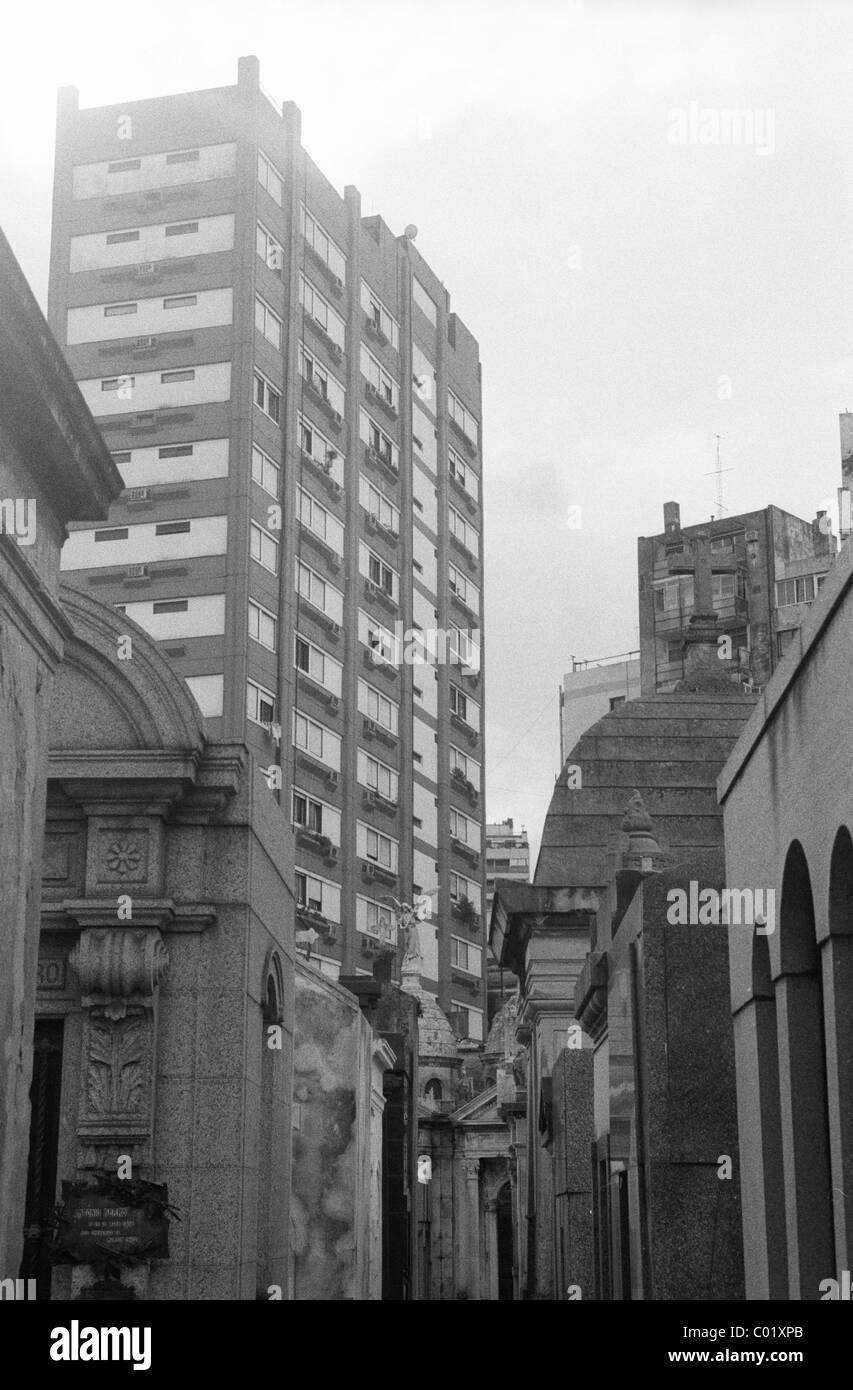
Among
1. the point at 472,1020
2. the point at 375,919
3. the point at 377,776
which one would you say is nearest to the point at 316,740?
the point at 377,776

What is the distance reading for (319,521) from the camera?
63.5 meters

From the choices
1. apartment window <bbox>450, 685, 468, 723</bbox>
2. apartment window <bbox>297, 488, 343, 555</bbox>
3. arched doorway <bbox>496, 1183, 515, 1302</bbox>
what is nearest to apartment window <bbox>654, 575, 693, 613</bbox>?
apartment window <bbox>450, 685, 468, 723</bbox>

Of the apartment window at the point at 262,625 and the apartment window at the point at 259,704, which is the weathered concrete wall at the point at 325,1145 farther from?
the apartment window at the point at 262,625

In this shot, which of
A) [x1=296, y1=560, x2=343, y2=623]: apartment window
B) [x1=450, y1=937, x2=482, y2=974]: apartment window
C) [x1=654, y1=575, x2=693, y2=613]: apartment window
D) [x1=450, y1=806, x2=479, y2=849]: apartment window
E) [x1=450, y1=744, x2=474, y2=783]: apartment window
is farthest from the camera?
[x1=654, y1=575, x2=693, y2=613]: apartment window

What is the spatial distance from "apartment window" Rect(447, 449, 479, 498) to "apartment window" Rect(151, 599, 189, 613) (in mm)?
23756

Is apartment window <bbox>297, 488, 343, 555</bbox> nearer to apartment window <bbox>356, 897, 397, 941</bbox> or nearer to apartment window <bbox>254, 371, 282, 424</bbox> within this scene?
apartment window <bbox>254, 371, 282, 424</bbox>

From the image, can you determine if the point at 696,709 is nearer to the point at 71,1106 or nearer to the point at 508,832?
the point at 71,1106


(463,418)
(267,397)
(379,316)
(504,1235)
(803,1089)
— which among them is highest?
(463,418)

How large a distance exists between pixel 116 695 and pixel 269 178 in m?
48.6

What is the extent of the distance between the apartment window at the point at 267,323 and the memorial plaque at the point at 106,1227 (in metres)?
48.4

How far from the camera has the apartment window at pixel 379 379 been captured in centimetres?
6938

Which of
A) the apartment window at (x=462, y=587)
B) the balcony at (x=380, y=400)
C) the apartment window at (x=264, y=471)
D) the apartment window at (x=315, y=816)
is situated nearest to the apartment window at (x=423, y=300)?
the balcony at (x=380, y=400)

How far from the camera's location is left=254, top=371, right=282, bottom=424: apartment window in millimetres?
59031

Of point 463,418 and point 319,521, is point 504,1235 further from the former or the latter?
point 463,418
